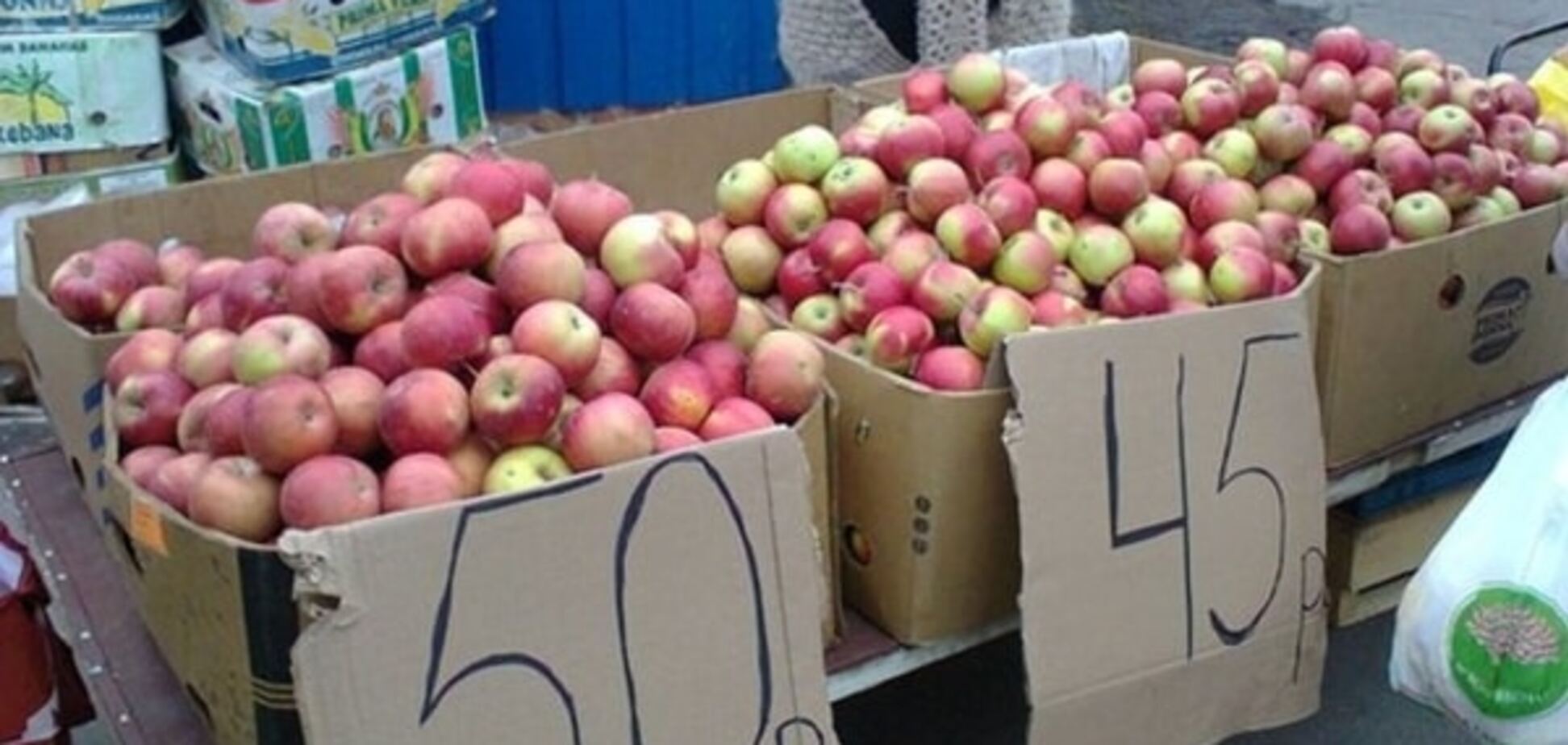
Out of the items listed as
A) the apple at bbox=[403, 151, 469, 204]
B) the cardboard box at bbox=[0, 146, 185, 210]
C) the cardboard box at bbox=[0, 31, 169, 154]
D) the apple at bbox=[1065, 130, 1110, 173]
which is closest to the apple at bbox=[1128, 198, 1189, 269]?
the apple at bbox=[1065, 130, 1110, 173]

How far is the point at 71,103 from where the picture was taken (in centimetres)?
401

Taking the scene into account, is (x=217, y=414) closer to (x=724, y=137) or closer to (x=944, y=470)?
(x=944, y=470)

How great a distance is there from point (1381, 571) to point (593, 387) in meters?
1.53

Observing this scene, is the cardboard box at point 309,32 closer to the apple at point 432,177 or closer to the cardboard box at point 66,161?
the cardboard box at point 66,161

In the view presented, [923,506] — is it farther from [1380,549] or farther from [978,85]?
[1380,549]

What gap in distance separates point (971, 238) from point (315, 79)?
218cm

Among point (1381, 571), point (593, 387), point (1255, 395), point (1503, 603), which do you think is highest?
point (593, 387)

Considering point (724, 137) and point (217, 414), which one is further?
point (724, 137)

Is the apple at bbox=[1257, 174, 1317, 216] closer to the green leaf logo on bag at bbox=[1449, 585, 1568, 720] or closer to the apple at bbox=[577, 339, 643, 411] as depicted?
the green leaf logo on bag at bbox=[1449, 585, 1568, 720]

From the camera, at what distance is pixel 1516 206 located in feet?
9.26

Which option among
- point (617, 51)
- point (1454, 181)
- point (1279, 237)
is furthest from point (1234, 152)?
point (617, 51)

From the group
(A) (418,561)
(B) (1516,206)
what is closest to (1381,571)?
(B) (1516,206)

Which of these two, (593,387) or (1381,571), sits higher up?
(593,387)

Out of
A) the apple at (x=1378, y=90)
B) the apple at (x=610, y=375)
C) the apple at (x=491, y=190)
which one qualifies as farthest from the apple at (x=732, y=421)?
the apple at (x=1378, y=90)
